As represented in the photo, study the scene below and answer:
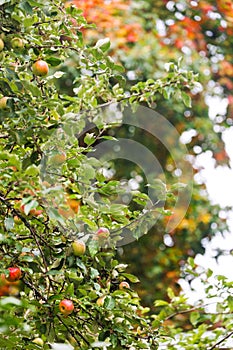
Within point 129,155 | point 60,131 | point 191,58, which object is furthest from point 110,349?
point 191,58

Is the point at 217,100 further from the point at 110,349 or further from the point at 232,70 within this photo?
the point at 110,349

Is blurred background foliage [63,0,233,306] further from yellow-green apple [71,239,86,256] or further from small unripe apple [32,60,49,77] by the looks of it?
yellow-green apple [71,239,86,256]

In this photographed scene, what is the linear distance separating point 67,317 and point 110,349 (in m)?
0.12

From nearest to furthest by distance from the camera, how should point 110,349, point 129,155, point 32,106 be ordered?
point 32,106 < point 110,349 < point 129,155

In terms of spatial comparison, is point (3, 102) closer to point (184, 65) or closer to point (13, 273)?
point (13, 273)

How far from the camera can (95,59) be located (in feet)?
4.12

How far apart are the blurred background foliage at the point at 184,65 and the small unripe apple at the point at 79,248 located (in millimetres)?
2460

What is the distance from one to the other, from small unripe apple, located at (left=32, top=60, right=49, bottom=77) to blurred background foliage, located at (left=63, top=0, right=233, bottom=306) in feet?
7.53

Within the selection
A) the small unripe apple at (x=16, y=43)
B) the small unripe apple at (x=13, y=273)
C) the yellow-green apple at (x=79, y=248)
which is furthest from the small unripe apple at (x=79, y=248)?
the small unripe apple at (x=16, y=43)

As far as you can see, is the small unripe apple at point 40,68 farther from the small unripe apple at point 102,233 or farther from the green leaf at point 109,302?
the green leaf at point 109,302

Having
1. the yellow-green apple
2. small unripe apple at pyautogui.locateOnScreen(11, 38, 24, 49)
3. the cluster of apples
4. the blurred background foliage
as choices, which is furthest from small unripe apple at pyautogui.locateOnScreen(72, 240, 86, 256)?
the blurred background foliage

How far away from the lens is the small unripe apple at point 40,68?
121 centimetres

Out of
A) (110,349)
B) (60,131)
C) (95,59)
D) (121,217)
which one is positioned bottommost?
(110,349)

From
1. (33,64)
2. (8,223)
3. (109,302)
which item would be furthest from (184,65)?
(8,223)
